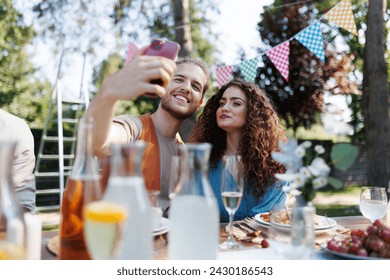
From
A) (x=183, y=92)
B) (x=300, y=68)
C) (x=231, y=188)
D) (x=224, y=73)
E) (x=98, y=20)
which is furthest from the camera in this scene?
(x=300, y=68)

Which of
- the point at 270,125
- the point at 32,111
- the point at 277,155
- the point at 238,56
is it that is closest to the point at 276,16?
the point at 238,56

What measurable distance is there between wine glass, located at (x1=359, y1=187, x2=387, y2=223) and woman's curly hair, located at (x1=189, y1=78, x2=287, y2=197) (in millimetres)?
513

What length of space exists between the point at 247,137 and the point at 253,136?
0.03 meters

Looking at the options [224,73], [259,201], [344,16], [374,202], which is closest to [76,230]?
[374,202]

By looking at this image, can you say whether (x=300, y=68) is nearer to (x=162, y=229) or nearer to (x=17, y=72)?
(x=17, y=72)

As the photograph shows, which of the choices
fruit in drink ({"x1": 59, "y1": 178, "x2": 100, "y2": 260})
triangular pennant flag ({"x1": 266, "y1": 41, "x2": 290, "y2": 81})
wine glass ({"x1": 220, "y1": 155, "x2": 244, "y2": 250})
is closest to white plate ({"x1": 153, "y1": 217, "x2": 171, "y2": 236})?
wine glass ({"x1": 220, "y1": 155, "x2": 244, "y2": 250})

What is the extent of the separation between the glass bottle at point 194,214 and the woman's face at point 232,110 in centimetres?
120

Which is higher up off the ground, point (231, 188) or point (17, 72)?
point (17, 72)

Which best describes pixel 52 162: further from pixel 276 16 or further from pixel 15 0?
pixel 276 16

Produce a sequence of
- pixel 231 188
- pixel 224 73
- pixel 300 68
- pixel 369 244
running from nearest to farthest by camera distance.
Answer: pixel 369 244, pixel 231 188, pixel 224 73, pixel 300 68

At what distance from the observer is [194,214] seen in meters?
0.65

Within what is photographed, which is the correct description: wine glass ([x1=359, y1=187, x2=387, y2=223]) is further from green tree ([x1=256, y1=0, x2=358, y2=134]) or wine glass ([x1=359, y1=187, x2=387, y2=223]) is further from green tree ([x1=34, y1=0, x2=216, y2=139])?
green tree ([x1=256, y1=0, x2=358, y2=134])

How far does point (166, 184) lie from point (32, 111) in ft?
22.3

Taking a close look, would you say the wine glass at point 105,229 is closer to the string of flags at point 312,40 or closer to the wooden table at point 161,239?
the wooden table at point 161,239
